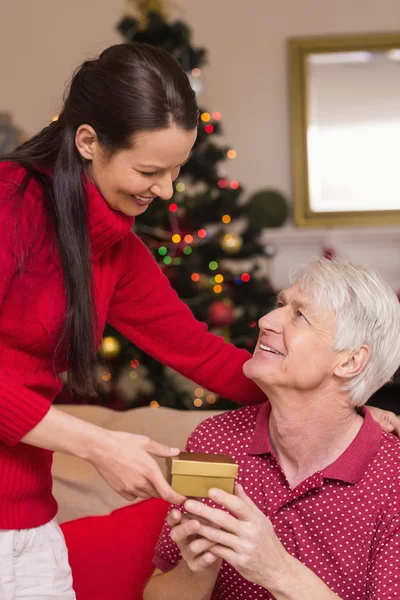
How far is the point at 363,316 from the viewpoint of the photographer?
164cm

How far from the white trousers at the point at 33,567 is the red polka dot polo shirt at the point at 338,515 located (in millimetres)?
350

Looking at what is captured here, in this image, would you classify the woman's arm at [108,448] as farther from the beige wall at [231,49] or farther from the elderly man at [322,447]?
the beige wall at [231,49]

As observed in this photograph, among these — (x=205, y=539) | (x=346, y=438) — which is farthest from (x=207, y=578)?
(x=346, y=438)

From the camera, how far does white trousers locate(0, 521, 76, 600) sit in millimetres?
1342

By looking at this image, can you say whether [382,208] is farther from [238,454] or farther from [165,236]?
[238,454]

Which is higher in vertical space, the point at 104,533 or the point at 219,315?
the point at 219,315

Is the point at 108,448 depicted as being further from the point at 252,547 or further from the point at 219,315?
the point at 219,315

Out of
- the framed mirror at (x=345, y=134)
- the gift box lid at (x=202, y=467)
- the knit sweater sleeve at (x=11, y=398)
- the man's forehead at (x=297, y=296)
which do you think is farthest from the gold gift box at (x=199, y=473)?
the framed mirror at (x=345, y=134)

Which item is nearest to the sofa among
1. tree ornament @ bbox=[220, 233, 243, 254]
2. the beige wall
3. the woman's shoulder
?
the woman's shoulder

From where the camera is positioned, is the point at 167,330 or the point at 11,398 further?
the point at 167,330

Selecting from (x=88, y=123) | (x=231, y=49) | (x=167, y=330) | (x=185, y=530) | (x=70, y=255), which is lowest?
(x=185, y=530)

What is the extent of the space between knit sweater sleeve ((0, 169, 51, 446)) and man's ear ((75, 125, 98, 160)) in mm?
173

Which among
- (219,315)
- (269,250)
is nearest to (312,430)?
(219,315)

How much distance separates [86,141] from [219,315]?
2.76 meters
